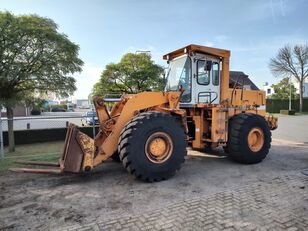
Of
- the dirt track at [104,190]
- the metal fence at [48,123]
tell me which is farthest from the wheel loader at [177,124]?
the metal fence at [48,123]

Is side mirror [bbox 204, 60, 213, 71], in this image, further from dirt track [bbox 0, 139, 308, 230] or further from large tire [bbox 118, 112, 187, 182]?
dirt track [bbox 0, 139, 308, 230]

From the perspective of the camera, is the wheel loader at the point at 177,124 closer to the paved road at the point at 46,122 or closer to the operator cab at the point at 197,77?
the operator cab at the point at 197,77

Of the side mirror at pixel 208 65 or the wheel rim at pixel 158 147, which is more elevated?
the side mirror at pixel 208 65

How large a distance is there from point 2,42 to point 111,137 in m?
5.61

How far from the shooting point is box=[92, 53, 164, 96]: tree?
687 inches

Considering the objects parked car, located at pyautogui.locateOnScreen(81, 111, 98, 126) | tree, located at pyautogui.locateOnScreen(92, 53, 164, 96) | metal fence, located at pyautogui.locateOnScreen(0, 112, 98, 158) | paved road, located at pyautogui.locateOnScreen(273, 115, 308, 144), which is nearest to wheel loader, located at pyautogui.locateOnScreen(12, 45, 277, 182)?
parked car, located at pyautogui.locateOnScreen(81, 111, 98, 126)

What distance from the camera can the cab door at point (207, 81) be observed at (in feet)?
22.6

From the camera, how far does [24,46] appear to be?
29.1 feet

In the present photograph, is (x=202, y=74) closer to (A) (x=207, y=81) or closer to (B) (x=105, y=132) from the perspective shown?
(A) (x=207, y=81)

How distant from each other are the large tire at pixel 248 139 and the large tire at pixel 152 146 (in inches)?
70.0

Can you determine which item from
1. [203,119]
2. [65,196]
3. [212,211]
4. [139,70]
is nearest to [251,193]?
[212,211]

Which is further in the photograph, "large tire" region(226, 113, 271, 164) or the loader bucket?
"large tire" region(226, 113, 271, 164)

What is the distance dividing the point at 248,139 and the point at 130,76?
11.8m

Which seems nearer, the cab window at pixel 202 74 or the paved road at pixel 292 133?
the cab window at pixel 202 74
